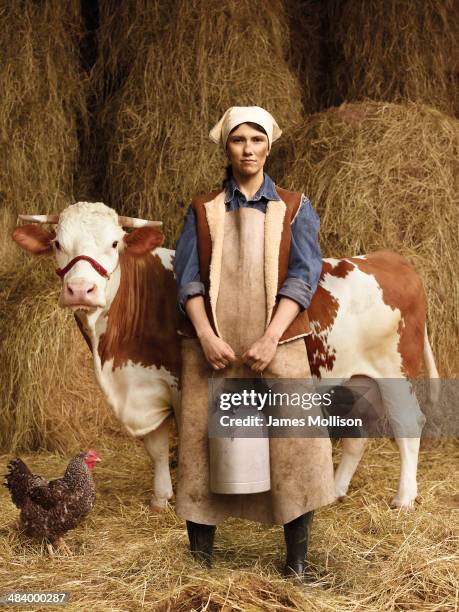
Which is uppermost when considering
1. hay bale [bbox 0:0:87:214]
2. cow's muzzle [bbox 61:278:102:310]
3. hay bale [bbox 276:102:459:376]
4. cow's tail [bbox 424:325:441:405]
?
hay bale [bbox 0:0:87:214]

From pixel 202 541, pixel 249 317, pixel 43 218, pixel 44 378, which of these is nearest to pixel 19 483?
pixel 202 541

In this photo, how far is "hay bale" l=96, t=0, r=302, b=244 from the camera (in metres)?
5.17

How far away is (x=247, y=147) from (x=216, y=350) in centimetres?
67

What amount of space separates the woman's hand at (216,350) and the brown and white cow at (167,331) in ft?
2.72

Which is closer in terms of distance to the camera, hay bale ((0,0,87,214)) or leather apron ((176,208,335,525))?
leather apron ((176,208,335,525))

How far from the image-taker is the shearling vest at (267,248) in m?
2.81

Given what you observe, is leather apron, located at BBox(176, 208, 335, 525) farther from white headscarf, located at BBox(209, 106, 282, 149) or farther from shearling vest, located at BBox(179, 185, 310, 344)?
white headscarf, located at BBox(209, 106, 282, 149)

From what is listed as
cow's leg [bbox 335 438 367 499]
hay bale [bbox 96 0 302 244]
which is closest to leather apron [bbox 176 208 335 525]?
cow's leg [bbox 335 438 367 499]

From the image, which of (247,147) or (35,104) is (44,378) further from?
(247,147)

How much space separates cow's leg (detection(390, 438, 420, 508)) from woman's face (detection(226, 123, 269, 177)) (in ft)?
5.19

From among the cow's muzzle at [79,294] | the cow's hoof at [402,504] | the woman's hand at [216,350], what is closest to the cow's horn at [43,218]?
the cow's muzzle at [79,294]

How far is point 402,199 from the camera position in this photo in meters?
4.55

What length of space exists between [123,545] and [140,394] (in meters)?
0.65

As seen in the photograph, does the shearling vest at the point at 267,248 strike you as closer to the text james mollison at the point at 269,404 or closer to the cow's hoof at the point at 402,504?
the text james mollison at the point at 269,404
